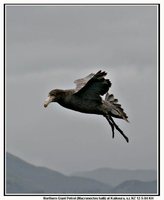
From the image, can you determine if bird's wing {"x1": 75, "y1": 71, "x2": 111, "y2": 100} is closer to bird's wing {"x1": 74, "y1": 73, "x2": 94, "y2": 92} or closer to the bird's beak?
bird's wing {"x1": 74, "y1": 73, "x2": 94, "y2": 92}

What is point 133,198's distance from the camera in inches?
971

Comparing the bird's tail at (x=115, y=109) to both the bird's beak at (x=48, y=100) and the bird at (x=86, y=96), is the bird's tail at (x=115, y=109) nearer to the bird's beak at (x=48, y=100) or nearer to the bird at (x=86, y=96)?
the bird at (x=86, y=96)

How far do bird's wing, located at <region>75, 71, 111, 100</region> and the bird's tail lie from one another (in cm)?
103

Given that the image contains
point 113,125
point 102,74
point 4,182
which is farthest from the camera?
point 4,182

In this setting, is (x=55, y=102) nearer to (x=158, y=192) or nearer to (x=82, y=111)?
(x=82, y=111)

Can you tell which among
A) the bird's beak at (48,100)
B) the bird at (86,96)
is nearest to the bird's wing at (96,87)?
the bird at (86,96)

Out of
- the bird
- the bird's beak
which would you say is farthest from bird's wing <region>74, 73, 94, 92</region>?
the bird's beak

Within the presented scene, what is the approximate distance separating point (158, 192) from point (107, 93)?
3518 millimetres

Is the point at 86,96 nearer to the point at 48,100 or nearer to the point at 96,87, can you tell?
the point at 96,87

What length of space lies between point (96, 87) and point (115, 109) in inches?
61.5

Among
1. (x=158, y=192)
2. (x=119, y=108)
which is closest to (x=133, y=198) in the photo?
(x=158, y=192)

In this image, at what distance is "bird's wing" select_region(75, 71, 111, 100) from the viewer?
22328 mm

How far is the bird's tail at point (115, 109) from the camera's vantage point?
23.9 m

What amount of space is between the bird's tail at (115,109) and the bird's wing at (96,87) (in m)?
1.03
